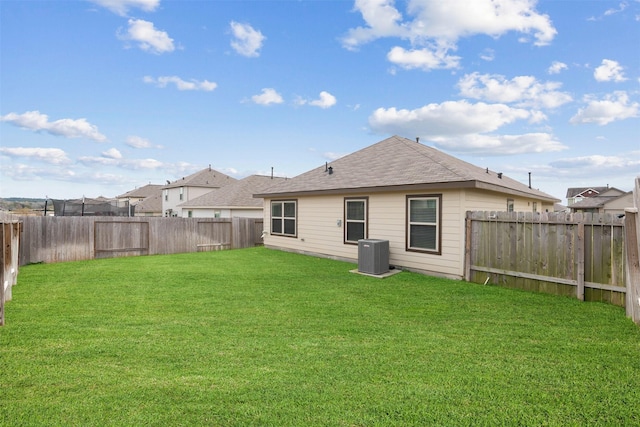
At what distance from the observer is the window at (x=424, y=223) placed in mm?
8352

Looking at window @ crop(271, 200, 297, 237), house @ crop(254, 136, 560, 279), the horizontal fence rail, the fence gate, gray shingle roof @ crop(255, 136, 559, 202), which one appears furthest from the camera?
window @ crop(271, 200, 297, 237)

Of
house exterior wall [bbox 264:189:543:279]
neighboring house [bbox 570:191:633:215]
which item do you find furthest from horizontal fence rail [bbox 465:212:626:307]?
neighboring house [bbox 570:191:633:215]

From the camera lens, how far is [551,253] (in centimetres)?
645

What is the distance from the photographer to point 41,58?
10.4m

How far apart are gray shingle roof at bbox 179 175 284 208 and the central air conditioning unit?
1771 centimetres

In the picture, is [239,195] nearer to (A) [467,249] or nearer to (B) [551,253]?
(A) [467,249]

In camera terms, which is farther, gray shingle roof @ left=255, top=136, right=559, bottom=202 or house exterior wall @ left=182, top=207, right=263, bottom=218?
house exterior wall @ left=182, top=207, right=263, bottom=218

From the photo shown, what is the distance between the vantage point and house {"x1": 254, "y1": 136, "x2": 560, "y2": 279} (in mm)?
8117

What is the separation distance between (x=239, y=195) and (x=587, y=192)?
5741 centimetres

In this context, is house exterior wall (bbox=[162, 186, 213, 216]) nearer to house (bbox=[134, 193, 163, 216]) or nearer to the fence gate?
house (bbox=[134, 193, 163, 216])

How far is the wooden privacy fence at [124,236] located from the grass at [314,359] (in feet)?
16.8

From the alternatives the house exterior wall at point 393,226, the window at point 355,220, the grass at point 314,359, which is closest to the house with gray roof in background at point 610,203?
the house exterior wall at point 393,226

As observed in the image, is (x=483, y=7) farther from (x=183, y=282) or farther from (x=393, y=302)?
(x=183, y=282)

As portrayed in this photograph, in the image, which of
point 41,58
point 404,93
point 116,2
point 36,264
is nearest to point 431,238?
point 404,93
